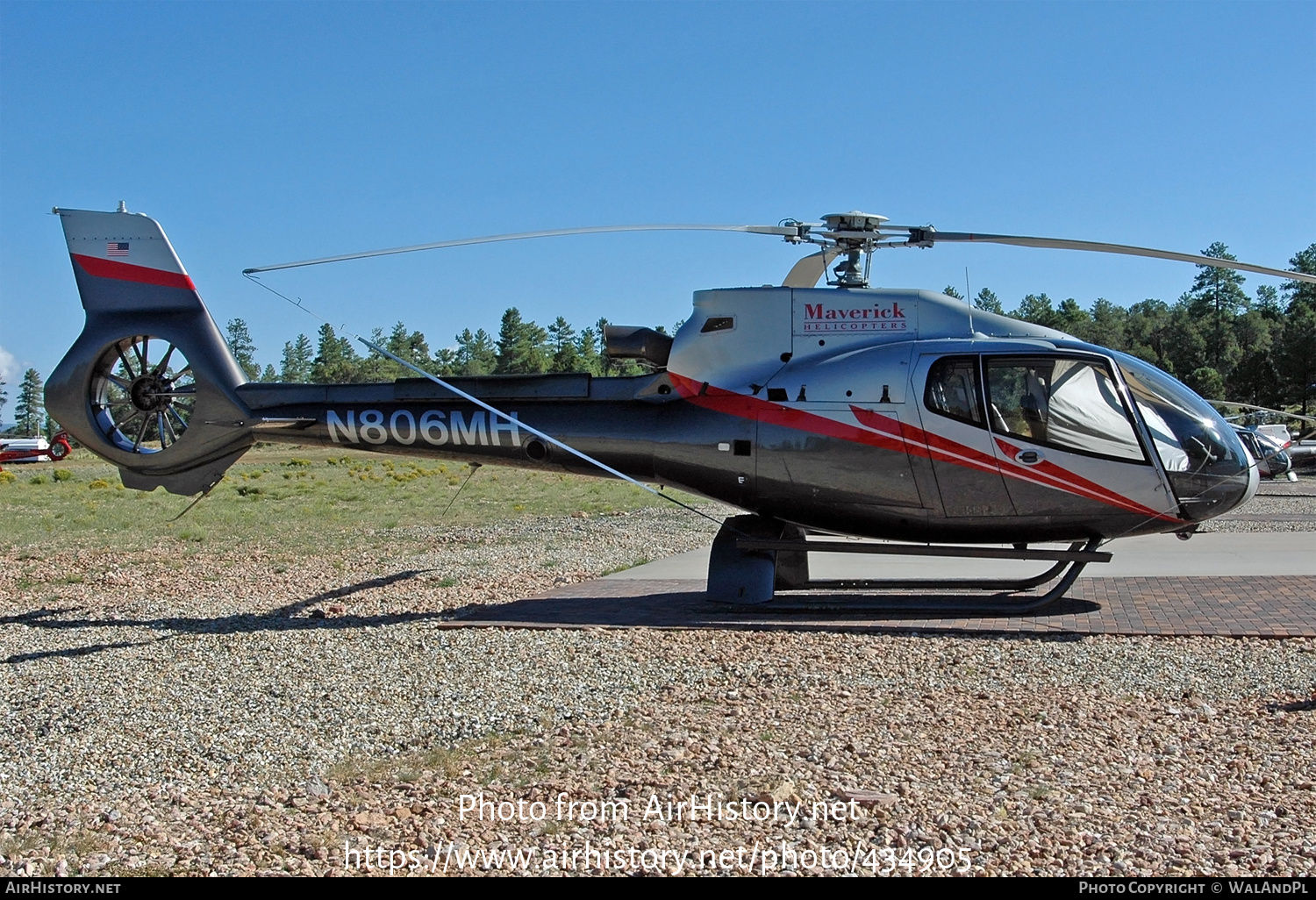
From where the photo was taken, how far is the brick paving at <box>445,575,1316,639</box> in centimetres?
812

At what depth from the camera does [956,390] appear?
28.9 feet

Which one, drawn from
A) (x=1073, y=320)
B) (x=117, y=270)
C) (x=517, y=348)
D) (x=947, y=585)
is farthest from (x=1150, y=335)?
(x=117, y=270)

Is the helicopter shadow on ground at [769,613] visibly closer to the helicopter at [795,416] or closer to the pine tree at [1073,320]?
the helicopter at [795,416]

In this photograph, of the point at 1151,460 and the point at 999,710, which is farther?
the point at 1151,460

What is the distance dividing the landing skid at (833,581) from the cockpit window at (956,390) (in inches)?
47.0

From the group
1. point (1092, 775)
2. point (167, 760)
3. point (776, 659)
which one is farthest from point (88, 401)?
point (1092, 775)

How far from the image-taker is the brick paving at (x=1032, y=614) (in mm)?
8117

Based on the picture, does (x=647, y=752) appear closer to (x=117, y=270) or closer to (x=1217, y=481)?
(x=1217, y=481)

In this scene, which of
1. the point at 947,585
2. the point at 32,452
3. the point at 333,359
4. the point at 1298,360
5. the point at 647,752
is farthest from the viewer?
the point at 333,359

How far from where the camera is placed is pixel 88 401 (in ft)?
34.8

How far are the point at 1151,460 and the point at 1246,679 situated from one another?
8.02ft

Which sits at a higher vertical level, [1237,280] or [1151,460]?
[1237,280]

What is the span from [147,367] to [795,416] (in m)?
6.72
